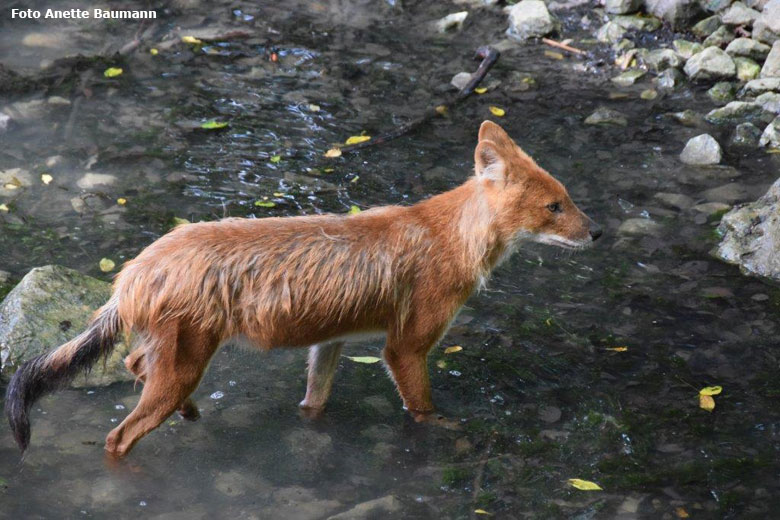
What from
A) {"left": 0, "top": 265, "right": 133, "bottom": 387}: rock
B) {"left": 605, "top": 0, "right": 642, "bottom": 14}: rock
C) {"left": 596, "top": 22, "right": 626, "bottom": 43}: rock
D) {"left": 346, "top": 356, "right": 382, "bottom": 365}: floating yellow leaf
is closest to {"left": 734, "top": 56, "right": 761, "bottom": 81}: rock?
A: {"left": 596, "top": 22, "right": 626, "bottom": 43}: rock

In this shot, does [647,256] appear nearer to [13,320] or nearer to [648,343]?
[648,343]

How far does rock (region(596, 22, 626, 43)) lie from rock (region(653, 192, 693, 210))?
3542 millimetres

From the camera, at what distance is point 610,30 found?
11508mm

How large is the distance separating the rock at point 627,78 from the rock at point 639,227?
309 cm

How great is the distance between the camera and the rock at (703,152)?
908 cm

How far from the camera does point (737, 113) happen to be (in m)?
9.94

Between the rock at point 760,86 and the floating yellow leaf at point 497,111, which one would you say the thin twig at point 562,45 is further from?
the rock at point 760,86

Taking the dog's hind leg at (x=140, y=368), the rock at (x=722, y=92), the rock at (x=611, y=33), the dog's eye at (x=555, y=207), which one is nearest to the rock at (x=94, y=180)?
the dog's hind leg at (x=140, y=368)

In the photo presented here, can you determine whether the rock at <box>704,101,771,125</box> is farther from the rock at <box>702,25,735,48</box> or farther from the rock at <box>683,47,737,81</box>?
the rock at <box>702,25,735,48</box>

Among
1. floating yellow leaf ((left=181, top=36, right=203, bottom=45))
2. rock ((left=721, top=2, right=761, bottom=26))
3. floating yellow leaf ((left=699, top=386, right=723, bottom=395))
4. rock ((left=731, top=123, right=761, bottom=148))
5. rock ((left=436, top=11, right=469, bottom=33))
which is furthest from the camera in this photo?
rock ((left=436, top=11, right=469, bottom=33))

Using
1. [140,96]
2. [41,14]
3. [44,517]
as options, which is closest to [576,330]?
[44,517]

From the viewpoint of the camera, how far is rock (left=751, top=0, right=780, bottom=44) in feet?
35.0

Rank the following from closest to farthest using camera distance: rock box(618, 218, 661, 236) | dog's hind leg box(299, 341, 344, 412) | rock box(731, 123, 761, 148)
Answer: dog's hind leg box(299, 341, 344, 412), rock box(618, 218, 661, 236), rock box(731, 123, 761, 148)

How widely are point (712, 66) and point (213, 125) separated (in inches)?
231
